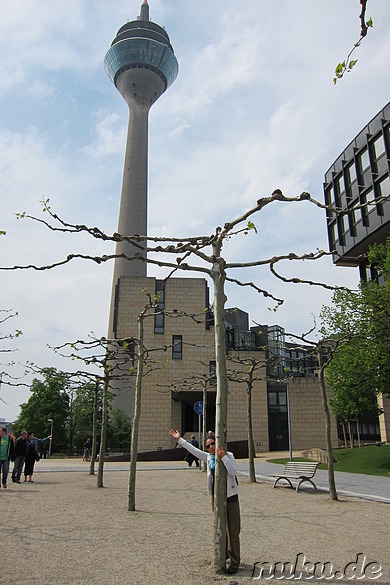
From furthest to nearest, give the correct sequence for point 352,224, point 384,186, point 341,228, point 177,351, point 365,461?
point 177,351
point 341,228
point 352,224
point 384,186
point 365,461

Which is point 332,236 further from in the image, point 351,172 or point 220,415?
point 220,415

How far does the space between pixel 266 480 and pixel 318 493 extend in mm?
4825

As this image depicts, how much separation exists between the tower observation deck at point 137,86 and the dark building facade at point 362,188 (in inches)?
2162

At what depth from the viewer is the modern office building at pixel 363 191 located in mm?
35000

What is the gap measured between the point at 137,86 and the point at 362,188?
8129 cm

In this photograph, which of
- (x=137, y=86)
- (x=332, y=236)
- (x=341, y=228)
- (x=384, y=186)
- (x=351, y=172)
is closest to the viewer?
(x=384, y=186)

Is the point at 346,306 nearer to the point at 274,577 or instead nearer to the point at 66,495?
the point at 66,495

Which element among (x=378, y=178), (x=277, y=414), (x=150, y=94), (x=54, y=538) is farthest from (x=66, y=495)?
(x=150, y=94)

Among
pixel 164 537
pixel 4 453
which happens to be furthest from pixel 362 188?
pixel 164 537

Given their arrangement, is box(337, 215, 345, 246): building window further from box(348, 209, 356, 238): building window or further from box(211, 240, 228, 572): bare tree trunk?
box(211, 240, 228, 572): bare tree trunk

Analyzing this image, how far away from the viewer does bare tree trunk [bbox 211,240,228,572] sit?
5785 mm

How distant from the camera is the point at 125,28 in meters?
110

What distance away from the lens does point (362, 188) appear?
1476 inches

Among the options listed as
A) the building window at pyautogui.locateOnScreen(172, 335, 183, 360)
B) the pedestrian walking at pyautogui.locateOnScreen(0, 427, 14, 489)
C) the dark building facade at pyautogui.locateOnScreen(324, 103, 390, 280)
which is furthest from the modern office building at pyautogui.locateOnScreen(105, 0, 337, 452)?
the pedestrian walking at pyautogui.locateOnScreen(0, 427, 14, 489)
